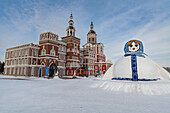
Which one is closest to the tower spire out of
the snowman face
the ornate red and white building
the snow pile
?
the ornate red and white building

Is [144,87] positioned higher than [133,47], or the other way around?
[133,47]

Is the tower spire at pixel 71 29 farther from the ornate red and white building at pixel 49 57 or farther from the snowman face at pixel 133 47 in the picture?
the snowman face at pixel 133 47

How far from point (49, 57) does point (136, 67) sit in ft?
69.8

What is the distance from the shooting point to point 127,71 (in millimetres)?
6914

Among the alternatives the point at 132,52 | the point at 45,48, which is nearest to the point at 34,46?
the point at 45,48

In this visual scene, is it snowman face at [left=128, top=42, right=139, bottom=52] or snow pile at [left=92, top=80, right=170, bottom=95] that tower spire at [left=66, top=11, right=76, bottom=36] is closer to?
snowman face at [left=128, top=42, right=139, bottom=52]

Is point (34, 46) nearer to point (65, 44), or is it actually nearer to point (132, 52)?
point (65, 44)

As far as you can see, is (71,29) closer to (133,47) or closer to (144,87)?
(133,47)

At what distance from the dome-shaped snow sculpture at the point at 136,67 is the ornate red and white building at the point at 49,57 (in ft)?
48.5

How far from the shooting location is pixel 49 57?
80.6ft

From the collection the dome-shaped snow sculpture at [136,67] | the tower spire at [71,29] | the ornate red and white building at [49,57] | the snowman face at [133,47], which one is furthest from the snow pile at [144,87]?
the tower spire at [71,29]

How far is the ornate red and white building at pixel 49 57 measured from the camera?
24.8 m

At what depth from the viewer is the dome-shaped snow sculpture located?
21.8 ft

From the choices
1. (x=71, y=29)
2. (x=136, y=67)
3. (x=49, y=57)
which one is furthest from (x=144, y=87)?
(x=71, y=29)
